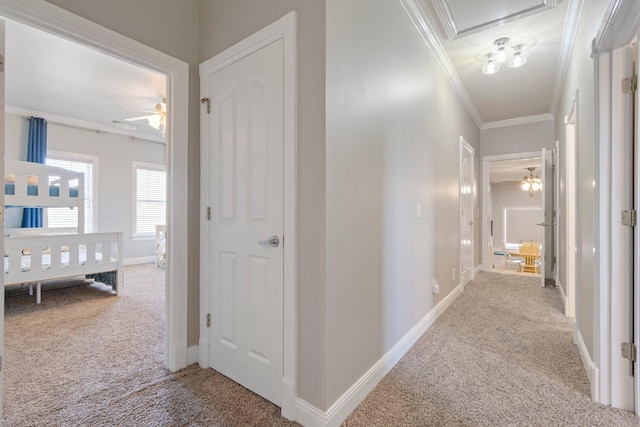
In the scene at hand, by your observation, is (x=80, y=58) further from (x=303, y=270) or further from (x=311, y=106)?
(x=303, y=270)

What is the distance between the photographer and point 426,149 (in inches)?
105

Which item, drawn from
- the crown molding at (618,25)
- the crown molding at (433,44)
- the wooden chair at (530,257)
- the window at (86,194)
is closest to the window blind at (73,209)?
the window at (86,194)

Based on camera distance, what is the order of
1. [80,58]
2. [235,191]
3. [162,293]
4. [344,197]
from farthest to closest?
[162,293], [80,58], [235,191], [344,197]

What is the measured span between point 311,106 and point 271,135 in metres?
0.30

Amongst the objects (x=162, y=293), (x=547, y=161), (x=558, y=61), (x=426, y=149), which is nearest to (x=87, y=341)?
(x=162, y=293)

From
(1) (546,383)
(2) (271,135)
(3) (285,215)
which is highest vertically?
(2) (271,135)

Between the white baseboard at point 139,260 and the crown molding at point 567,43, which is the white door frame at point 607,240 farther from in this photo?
the white baseboard at point 139,260

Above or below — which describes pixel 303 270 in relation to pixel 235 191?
below

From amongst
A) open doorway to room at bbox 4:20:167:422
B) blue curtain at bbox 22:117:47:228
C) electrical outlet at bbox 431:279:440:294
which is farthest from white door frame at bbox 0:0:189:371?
blue curtain at bbox 22:117:47:228

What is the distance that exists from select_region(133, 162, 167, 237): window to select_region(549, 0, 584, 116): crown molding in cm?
679

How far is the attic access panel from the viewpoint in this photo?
223 centimetres

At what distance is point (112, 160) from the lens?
5617 millimetres

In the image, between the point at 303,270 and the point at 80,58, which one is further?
the point at 80,58

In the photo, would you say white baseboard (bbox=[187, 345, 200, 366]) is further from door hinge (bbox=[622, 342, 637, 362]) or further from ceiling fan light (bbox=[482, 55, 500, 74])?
ceiling fan light (bbox=[482, 55, 500, 74])
